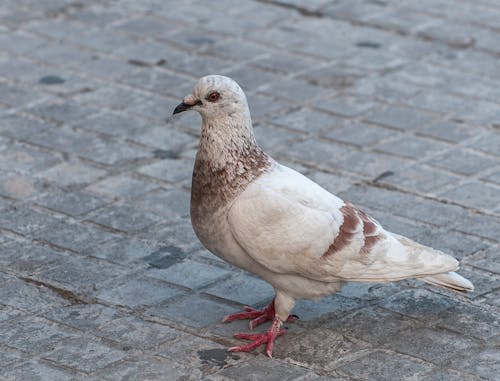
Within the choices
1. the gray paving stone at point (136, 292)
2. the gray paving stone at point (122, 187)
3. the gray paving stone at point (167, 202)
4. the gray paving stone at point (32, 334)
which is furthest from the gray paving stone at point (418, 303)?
the gray paving stone at point (122, 187)

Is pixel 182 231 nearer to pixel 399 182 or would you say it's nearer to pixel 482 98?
pixel 399 182

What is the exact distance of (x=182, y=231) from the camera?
21.0 ft

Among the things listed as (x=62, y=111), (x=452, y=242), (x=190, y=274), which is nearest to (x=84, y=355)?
(x=190, y=274)

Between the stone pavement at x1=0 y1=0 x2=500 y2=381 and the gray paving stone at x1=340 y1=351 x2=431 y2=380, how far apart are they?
1 cm

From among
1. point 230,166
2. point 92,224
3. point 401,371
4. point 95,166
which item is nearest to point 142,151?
point 95,166

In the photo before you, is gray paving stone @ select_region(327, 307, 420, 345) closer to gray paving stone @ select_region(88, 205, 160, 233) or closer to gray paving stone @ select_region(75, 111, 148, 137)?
gray paving stone @ select_region(88, 205, 160, 233)

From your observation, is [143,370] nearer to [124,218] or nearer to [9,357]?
[9,357]

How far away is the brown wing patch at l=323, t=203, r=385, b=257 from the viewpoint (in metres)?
5.13

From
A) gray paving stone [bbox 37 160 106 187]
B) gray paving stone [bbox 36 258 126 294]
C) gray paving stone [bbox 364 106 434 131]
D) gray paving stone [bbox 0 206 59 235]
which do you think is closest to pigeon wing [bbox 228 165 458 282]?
gray paving stone [bbox 36 258 126 294]

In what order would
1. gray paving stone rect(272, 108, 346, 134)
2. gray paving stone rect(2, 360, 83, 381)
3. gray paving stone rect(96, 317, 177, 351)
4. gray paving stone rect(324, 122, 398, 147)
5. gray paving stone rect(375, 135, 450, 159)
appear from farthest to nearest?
gray paving stone rect(272, 108, 346, 134) < gray paving stone rect(324, 122, 398, 147) < gray paving stone rect(375, 135, 450, 159) < gray paving stone rect(96, 317, 177, 351) < gray paving stone rect(2, 360, 83, 381)

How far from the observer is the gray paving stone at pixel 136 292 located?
18.5ft

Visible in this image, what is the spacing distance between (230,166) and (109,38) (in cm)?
442

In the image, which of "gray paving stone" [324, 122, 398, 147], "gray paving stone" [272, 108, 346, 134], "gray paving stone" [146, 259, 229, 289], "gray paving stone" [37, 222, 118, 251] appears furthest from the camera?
"gray paving stone" [272, 108, 346, 134]

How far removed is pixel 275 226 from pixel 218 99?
66 centimetres
